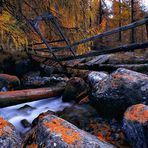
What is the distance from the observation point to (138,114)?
3.52 metres

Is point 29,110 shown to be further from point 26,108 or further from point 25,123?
point 25,123

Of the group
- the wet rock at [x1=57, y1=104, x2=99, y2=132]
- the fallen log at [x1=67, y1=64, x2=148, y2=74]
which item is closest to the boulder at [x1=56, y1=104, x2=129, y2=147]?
the wet rock at [x1=57, y1=104, x2=99, y2=132]

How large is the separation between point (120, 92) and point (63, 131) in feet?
6.57

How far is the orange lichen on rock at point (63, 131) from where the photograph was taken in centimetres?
277

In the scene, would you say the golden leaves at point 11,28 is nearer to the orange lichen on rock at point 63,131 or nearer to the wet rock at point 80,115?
the wet rock at point 80,115

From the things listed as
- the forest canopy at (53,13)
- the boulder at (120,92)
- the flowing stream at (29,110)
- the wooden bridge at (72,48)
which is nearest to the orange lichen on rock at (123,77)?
the boulder at (120,92)

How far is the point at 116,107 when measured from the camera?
15.3 feet

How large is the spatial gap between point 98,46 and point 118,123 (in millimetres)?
21708

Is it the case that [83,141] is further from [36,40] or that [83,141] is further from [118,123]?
[36,40]

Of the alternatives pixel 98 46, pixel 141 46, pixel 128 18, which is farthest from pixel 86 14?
pixel 128 18

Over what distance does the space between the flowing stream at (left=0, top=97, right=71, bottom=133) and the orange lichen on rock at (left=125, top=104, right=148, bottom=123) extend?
8.03ft

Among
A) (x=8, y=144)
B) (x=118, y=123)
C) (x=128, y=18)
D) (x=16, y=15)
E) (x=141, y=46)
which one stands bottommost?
(x=118, y=123)

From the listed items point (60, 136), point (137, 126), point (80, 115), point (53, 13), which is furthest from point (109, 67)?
point (60, 136)

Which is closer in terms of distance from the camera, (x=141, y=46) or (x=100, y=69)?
(x=141, y=46)
